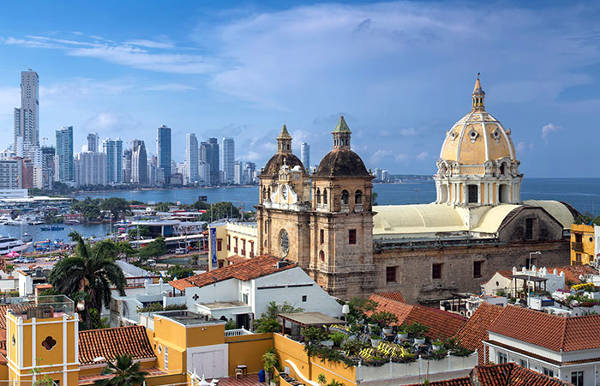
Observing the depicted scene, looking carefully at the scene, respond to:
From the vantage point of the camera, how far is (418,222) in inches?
2200

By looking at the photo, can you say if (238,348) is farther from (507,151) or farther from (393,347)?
(507,151)

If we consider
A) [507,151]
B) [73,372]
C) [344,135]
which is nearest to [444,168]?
[507,151]

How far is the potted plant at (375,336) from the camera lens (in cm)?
2764

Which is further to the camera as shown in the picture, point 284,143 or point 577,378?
point 284,143

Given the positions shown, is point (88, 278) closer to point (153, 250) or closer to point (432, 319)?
point (432, 319)

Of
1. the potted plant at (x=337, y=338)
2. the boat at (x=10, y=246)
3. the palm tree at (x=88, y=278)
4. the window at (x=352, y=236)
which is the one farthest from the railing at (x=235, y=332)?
the boat at (x=10, y=246)

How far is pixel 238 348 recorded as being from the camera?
30109 mm

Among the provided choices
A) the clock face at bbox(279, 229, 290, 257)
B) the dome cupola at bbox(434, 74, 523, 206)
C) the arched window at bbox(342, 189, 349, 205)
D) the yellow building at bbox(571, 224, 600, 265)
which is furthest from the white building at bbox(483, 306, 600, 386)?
the dome cupola at bbox(434, 74, 523, 206)

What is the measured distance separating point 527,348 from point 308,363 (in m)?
7.65

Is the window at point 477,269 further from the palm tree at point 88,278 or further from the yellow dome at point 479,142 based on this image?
the palm tree at point 88,278

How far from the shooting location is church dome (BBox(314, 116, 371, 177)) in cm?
4778

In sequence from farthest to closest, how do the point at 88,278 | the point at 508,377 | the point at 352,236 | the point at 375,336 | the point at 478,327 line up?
the point at 352,236
the point at 88,278
the point at 478,327
the point at 375,336
the point at 508,377

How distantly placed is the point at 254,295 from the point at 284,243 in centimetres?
1637

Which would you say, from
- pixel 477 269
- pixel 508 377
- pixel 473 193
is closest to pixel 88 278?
pixel 508 377
